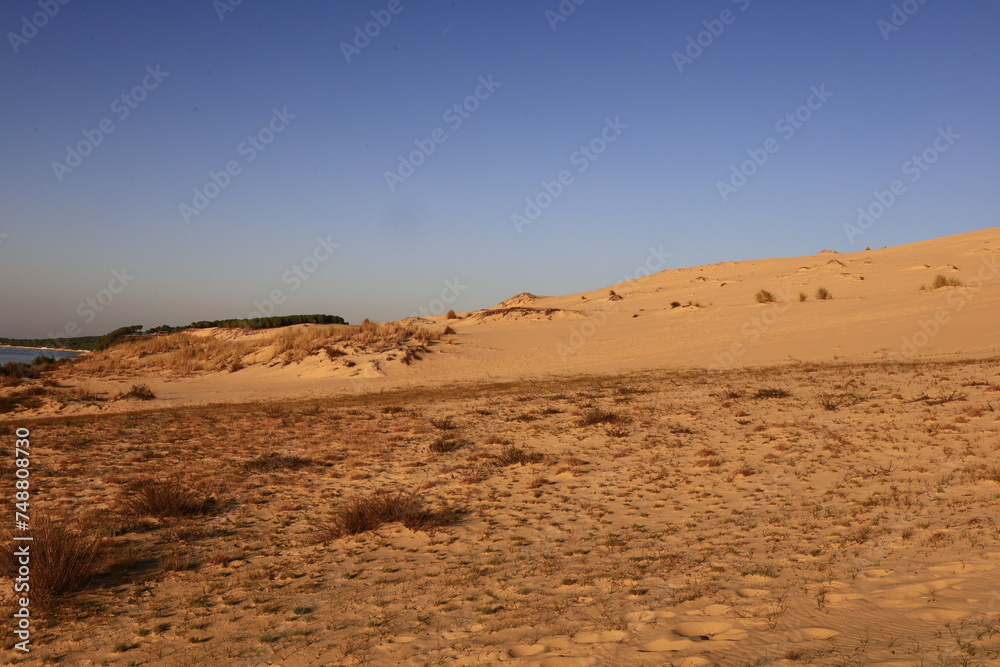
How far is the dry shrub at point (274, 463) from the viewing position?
1023 centimetres

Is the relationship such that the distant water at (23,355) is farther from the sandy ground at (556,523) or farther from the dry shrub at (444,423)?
the dry shrub at (444,423)

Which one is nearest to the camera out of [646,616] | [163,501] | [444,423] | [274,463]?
[646,616]

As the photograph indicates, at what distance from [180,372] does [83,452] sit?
16.2 metres

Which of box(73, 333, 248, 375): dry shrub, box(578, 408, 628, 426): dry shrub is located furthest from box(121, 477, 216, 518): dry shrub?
box(73, 333, 248, 375): dry shrub

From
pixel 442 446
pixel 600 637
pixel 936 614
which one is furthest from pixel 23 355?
pixel 936 614

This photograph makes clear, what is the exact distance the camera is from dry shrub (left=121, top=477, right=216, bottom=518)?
7.84 meters

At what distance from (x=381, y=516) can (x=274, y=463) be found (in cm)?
370

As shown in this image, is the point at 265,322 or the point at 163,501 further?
the point at 265,322

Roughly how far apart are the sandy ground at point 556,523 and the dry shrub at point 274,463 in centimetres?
8

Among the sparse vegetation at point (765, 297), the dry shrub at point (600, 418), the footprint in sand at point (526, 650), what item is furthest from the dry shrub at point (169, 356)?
the sparse vegetation at point (765, 297)

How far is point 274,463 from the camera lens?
10.5 metres

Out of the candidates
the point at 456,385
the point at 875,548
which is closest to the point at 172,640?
the point at 875,548

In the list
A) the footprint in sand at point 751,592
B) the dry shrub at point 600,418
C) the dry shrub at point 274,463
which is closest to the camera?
the footprint in sand at point 751,592

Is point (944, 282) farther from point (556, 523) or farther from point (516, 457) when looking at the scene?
point (556, 523)
